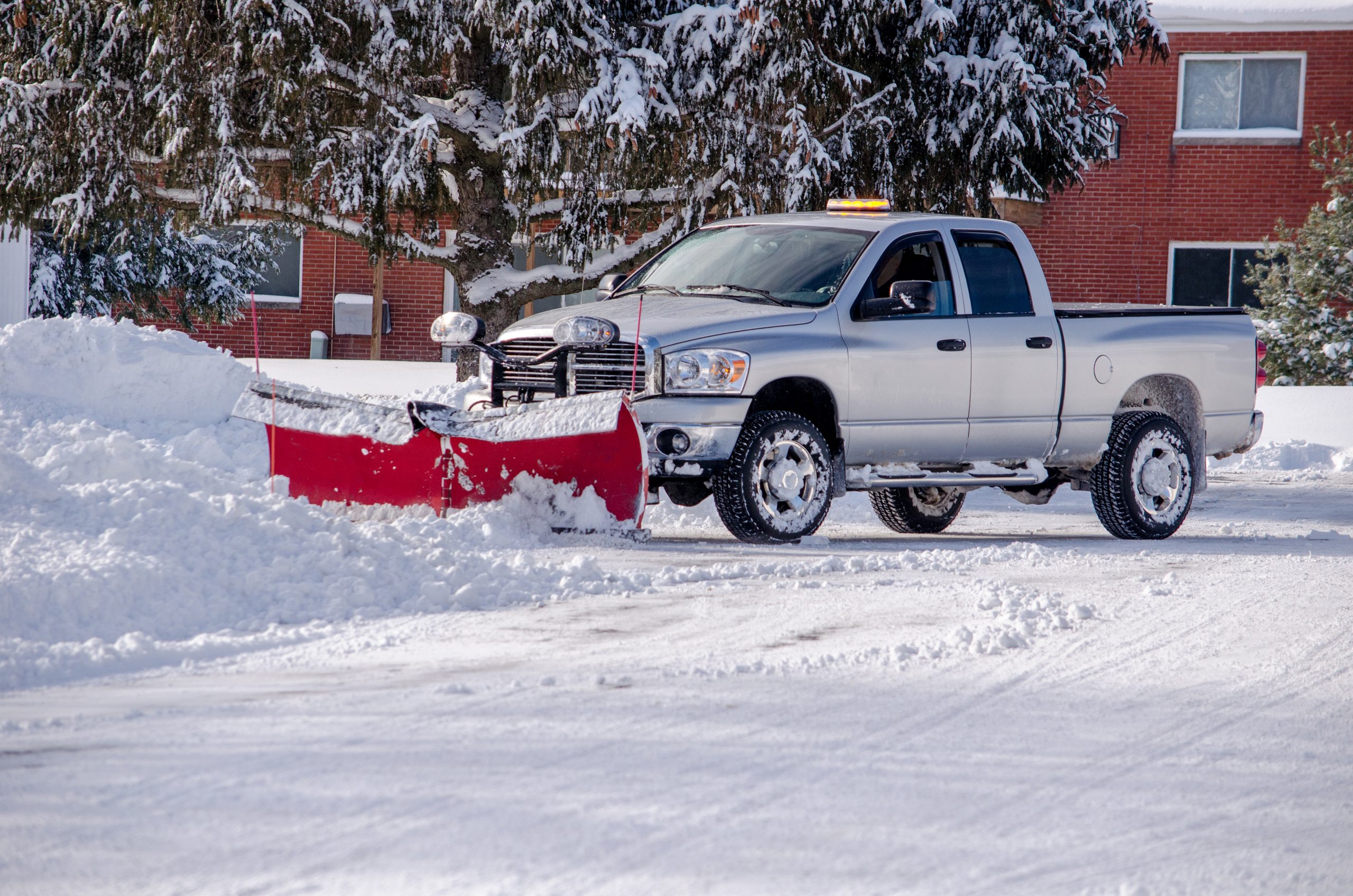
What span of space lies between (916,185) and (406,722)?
11.8 m

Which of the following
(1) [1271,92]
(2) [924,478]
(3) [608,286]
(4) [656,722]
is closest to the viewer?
(4) [656,722]

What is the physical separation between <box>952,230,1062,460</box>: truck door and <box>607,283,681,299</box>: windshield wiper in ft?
5.60

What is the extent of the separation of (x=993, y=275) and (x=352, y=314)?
57.0 ft

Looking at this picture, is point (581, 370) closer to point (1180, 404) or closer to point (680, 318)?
point (680, 318)

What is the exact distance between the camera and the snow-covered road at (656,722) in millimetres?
3686

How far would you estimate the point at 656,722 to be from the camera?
4895 millimetres

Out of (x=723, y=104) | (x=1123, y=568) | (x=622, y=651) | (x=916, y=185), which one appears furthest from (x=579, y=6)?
(x=622, y=651)

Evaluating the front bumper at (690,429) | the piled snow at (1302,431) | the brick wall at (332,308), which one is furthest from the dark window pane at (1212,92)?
the front bumper at (690,429)

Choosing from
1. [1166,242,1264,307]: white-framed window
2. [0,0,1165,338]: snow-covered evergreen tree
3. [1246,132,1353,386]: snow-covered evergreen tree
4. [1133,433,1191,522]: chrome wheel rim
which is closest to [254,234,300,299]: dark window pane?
[0,0,1165,338]: snow-covered evergreen tree

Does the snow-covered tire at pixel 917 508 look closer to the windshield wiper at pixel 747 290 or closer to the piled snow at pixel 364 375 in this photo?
the windshield wiper at pixel 747 290

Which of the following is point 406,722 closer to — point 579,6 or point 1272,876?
point 1272,876

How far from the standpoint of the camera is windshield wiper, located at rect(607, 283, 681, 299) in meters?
10.1

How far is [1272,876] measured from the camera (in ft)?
12.2

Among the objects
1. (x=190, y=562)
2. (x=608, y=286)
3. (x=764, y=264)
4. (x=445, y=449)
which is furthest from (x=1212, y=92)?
(x=190, y=562)
